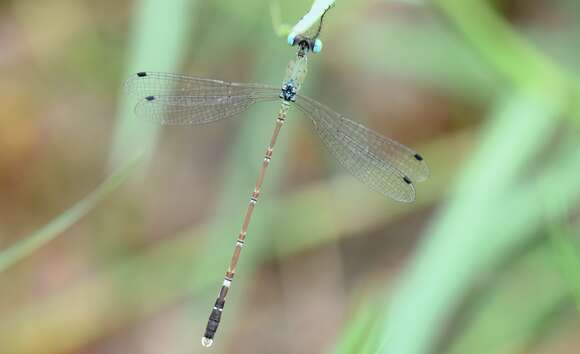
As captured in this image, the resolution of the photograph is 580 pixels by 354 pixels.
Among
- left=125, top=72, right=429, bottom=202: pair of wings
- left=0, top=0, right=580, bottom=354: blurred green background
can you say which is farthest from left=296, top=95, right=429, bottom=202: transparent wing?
left=0, top=0, right=580, bottom=354: blurred green background

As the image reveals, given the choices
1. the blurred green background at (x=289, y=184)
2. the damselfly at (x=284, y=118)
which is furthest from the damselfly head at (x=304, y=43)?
the blurred green background at (x=289, y=184)

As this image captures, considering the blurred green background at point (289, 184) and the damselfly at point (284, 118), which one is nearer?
the damselfly at point (284, 118)

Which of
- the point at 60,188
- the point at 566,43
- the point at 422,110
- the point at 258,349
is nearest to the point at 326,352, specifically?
the point at 258,349

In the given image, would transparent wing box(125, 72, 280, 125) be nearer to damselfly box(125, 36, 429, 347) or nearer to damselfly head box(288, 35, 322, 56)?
damselfly box(125, 36, 429, 347)

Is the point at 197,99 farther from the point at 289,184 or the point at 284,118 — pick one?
the point at 289,184

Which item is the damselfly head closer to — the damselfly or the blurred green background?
the damselfly

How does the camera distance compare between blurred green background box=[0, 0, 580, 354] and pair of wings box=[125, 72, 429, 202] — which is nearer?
pair of wings box=[125, 72, 429, 202]

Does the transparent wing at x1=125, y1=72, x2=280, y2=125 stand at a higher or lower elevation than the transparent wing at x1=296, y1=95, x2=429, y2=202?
higher

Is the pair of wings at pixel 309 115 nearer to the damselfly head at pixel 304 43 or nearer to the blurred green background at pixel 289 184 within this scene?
the blurred green background at pixel 289 184
